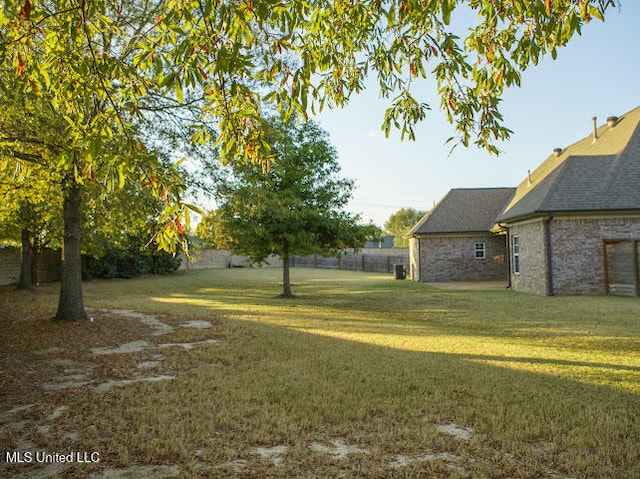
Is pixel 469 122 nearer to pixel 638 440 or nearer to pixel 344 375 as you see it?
pixel 638 440

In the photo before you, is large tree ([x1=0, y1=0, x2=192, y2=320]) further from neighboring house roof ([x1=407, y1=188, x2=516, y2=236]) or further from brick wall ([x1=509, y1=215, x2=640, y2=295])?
neighboring house roof ([x1=407, y1=188, x2=516, y2=236])

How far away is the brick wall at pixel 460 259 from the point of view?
26516 mm

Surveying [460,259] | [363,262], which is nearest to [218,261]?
[363,262]

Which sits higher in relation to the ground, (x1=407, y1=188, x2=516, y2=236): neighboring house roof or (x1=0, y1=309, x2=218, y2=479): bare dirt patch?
(x1=407, y1=188, x2=516, y2=236): neighboring house roof

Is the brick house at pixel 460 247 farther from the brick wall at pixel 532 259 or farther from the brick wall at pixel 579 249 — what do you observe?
the brick wall at pixel 579 249

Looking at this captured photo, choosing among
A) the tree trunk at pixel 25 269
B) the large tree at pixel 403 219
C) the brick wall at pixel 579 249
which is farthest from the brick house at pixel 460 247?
the large tree at pixel 403 219

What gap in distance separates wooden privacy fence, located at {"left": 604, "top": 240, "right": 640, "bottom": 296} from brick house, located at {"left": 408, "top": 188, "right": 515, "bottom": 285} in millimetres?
8719

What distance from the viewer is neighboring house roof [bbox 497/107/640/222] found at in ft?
56.0

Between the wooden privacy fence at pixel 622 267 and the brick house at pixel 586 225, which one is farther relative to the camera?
the brick house at pixel 586 225

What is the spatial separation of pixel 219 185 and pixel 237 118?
832 cm

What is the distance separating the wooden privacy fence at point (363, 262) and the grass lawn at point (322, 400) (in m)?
26.6

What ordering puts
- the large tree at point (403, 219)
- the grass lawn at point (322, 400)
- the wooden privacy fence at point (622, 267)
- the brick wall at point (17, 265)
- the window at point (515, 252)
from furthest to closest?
the large tree at point (403, 219) < the brick wall at point (17, 265) < the window at point (515, 252) < the wooden privacy fence at point (622, 267) < the grass lawn at point (322, 400)

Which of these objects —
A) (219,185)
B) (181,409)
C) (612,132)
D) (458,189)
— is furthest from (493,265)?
(181,409)

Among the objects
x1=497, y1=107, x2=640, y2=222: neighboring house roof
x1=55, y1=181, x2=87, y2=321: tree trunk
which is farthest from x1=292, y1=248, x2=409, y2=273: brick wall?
x1=55, y1=181, x2=87, y2=321: tree trunk
